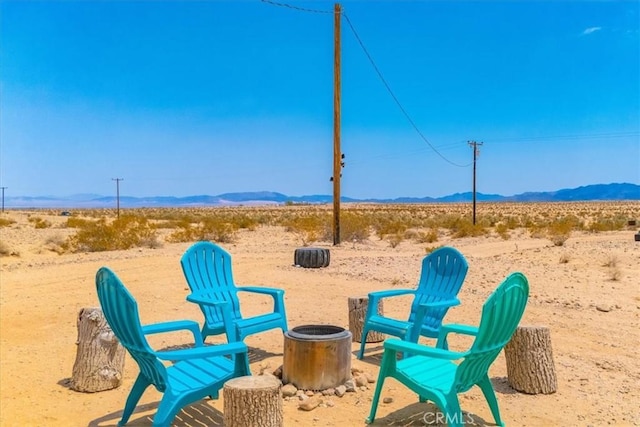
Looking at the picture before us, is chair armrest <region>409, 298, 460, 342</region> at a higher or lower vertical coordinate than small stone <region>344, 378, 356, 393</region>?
higher

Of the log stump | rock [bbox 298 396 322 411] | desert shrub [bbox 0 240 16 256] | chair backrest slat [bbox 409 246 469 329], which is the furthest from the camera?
desert shrub [bbox 0 240 16 256]

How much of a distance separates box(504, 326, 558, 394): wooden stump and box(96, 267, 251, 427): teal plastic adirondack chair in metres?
2.35

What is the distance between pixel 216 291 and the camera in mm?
5926

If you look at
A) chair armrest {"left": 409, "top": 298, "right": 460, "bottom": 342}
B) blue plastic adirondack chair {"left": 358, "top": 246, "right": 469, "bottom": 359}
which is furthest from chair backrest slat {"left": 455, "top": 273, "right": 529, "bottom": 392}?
blue plastic adirondack chair {"left": 358, "top": 246, "right": 469, "bottom": 359}

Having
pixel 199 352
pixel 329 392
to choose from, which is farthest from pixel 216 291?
pixel 199 352

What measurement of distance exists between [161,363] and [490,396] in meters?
2.36

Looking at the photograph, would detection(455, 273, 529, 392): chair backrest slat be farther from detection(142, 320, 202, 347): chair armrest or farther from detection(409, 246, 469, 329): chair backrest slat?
detection(142, 320, 202, 347): chair armrest

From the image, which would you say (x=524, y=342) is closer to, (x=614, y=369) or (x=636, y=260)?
(x=614, y=369)

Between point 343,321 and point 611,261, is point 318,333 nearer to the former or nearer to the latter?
point 343,321

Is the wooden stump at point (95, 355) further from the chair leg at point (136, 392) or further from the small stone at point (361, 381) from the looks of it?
the small stone at point (361, 381)

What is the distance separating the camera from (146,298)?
8.95 m

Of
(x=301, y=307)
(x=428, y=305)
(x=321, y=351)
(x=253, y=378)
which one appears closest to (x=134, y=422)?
(x=253, y=378)

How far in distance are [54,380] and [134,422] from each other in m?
1.45

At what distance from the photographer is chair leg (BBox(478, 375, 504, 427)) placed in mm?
3963
